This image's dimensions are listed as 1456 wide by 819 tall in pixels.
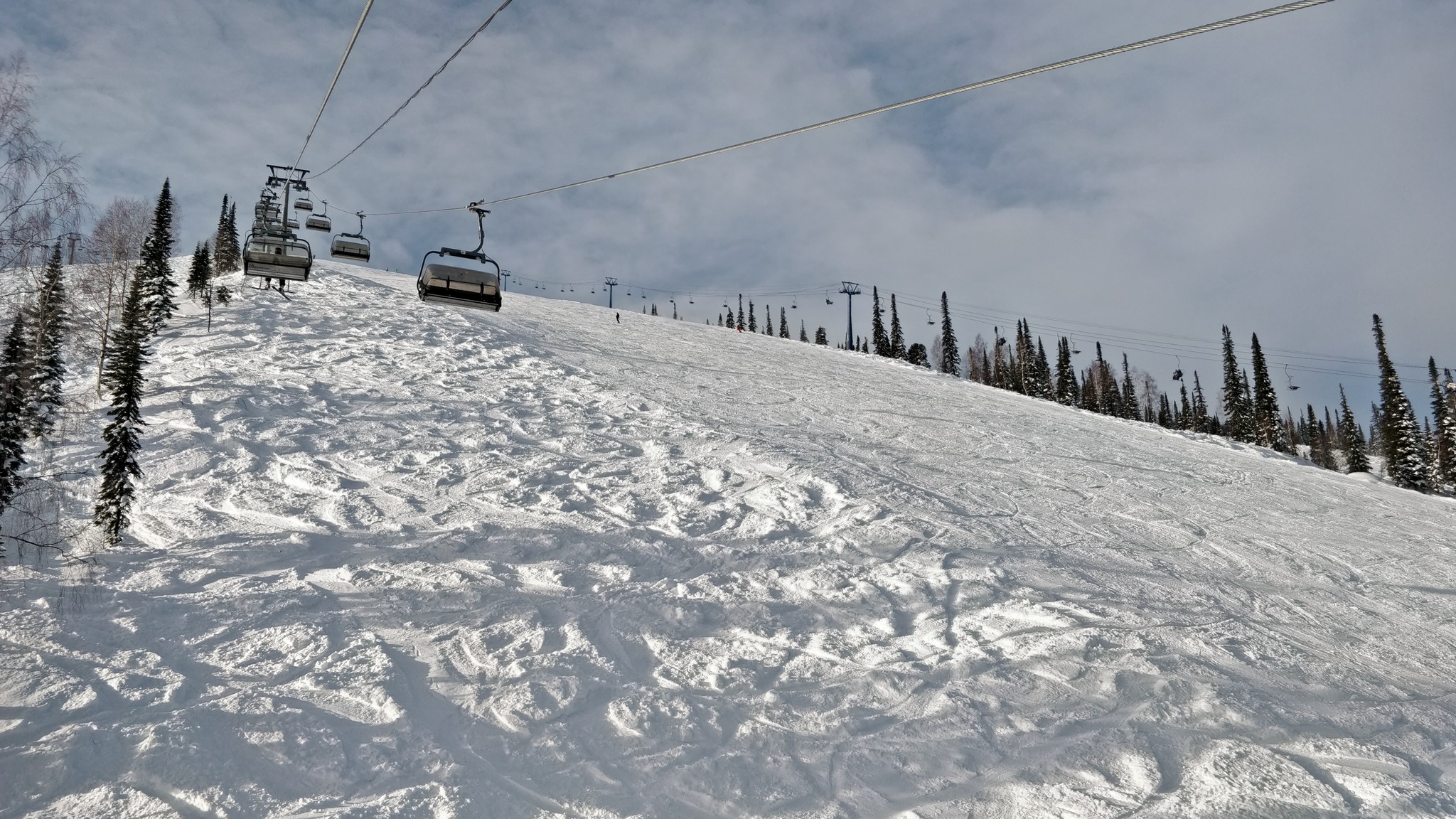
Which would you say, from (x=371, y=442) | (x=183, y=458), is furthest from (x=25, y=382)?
(x=371, y=442)

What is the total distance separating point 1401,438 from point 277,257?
71.6m

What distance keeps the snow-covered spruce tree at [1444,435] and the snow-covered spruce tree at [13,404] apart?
79.8m

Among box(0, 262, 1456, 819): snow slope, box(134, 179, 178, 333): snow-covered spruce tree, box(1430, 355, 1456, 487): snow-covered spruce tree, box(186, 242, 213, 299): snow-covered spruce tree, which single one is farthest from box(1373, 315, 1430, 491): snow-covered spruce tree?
box(186, 242, 213, 299): snow-covered spruce tree

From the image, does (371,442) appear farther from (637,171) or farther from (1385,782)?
(1385,782)

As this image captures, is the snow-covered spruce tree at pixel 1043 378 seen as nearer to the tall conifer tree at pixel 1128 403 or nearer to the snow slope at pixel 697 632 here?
the tall conifer tree at pixel 1128 403

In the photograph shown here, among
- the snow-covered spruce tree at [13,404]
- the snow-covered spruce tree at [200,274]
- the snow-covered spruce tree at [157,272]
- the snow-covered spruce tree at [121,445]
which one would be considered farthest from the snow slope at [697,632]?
the snow-covered spruce tree at [200,274]

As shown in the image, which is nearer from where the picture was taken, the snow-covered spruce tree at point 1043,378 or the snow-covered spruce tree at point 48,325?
the snow-covered spruce tree at point 48,325

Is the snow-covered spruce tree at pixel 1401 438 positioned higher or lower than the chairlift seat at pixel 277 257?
lower

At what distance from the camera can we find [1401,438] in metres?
53.4

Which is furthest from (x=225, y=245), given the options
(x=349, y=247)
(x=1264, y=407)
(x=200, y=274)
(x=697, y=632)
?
(x=1264, y=407)

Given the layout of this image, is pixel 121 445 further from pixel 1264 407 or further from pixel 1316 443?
pixel 1316 443

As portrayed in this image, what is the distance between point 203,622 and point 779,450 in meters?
12.5

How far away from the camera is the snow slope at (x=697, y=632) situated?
6.88 metres

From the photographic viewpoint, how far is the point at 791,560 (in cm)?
1262
